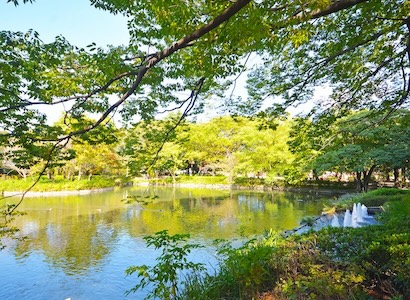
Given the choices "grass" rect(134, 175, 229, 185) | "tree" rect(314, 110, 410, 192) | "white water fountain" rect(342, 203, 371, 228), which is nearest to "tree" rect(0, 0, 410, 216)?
"white water fountain" rect(342, 203, 371, 228)

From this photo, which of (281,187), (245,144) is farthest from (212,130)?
(281,187)

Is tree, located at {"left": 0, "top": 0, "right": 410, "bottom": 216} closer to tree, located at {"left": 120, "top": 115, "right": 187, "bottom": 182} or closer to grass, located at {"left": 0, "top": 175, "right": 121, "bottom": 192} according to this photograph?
tree, located at {"left": 120, "top": 115, "right": 187, "bottom": 182}

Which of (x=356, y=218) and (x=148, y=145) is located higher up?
(x=148, y=145)

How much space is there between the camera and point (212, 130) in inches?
1050

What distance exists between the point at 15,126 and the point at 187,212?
1159cm

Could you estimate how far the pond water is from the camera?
657 centimetres

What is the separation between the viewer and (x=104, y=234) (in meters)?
10.7

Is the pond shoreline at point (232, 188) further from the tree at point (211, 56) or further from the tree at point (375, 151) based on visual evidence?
the tree at point (211, 56)

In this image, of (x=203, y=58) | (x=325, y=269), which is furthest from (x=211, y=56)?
(x=325, y=269)

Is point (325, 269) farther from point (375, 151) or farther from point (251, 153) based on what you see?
point (251, 153)

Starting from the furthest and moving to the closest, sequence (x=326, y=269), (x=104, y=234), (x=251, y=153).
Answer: (x=251, y=153), (x=104, y=234), (x=326, y=269)

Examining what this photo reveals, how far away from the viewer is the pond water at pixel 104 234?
6574 millimetres

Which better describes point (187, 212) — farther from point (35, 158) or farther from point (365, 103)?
point (35, 158)

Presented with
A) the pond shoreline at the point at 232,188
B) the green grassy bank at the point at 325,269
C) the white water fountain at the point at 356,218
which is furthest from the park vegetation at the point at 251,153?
the white water fountain at the point at 356,218
